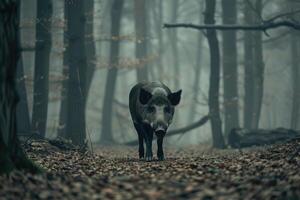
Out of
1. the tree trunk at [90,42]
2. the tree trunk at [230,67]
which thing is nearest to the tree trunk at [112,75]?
the tree trunk at [90,42]

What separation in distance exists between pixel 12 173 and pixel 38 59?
13.7 metres

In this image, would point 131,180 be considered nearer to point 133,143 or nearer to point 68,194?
point 68,194

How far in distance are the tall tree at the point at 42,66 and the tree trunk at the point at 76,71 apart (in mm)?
1061

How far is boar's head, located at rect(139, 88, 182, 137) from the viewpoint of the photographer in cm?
1509

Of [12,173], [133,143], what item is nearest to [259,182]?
[12,173]

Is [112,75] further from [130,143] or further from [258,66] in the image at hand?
[130,143]

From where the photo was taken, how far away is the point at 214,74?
28.1 metres

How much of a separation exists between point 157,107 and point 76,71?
23.1 ft

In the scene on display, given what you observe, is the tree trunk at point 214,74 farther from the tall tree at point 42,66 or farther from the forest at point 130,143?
the tall tree at point 42,66

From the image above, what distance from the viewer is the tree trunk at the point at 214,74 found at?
27.1m

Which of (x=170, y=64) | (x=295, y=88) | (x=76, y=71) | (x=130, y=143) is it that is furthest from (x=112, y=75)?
(x=170, y=64)

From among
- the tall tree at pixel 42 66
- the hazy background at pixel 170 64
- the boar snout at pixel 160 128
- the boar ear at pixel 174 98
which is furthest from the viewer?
the hazy background at pixel 170 64

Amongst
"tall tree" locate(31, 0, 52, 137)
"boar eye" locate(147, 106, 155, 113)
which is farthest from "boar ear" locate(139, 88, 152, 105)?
"tall tree" locate(31, 0, 52, 137)

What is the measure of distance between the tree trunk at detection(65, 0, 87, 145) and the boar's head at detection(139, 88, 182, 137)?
648cm
